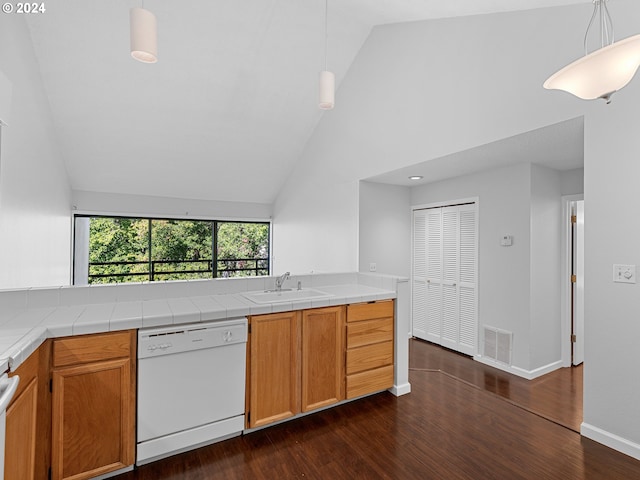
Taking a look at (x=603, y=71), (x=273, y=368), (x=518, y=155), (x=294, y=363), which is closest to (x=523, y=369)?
(x=518, y=155)

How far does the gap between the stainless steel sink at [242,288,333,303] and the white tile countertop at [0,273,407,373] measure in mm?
68

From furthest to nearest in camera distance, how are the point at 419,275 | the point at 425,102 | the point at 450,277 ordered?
1. the point at 419,275
2. the point at 450,277
3. the point at 425,102

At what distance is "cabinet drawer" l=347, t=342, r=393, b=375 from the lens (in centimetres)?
263

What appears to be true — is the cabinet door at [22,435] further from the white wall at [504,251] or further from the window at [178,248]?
the window at [178,248]

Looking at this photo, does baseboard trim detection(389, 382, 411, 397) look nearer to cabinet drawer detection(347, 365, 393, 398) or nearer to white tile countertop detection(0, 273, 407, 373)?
cabinet drawer detection(347, 365, 393, 398)

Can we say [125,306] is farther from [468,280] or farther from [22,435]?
[468,280]

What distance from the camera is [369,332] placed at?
2.72 metres

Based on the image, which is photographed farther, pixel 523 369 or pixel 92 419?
pixel 523 369

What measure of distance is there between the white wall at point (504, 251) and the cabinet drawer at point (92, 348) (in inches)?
139

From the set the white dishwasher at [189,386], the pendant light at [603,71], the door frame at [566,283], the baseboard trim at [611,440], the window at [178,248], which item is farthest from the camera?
the window at [178,248]

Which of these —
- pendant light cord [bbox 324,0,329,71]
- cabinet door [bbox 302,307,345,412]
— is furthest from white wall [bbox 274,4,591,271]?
cabinet door [bbox 302,307,345,412]

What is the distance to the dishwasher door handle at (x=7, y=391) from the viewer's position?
1117 millimetres

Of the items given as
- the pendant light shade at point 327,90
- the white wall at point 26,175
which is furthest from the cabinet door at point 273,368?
the white wall at point 26,175

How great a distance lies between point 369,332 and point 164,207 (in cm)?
463
